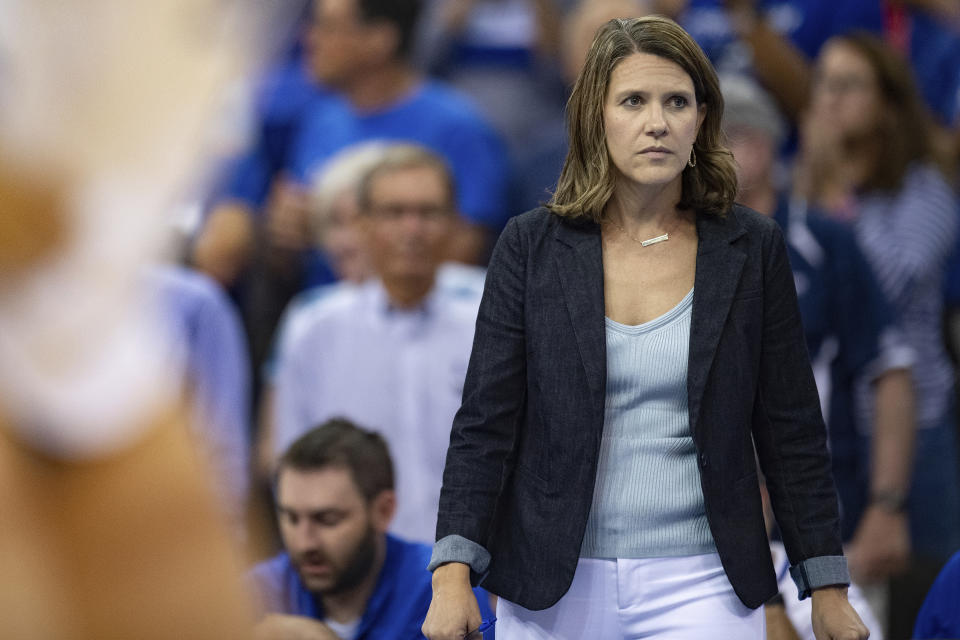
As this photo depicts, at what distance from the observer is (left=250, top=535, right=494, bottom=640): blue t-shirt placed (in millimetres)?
2604

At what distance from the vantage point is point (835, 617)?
6.03 ft

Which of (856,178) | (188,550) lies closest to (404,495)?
(856,178)

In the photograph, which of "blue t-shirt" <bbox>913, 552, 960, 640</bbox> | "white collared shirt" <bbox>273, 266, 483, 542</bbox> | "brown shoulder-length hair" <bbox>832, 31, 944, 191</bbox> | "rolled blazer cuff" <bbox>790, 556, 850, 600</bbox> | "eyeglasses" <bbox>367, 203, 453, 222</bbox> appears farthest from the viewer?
"brown shoulder-length hair" <bbox>832, 31, 944, 191</bbox>

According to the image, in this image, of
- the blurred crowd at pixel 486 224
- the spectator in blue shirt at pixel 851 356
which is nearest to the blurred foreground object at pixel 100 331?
the blurred crowd at pixel 486 224

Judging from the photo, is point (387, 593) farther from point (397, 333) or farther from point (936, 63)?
point (936, 63)

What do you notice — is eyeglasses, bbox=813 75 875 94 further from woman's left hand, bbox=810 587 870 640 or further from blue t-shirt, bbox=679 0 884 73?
woman's left hand, bbox=810 587 870 640

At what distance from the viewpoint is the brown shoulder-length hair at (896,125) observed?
4.16 meters

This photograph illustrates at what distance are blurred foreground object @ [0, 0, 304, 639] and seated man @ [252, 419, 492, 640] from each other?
1816 mm

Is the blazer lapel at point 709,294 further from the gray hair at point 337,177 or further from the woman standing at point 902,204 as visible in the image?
the gray hair at point 337,177

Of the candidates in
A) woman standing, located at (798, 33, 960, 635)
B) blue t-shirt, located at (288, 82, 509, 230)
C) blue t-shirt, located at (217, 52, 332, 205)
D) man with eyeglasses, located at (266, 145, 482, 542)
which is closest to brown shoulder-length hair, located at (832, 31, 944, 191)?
woman standing, located at (798, 33, 960, 635)

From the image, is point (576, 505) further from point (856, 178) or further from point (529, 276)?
point (856, 178)

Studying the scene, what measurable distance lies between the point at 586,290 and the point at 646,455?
24 cm

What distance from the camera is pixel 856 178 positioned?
13.8 feet

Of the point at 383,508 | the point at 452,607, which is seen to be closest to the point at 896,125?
the point at 383,508
